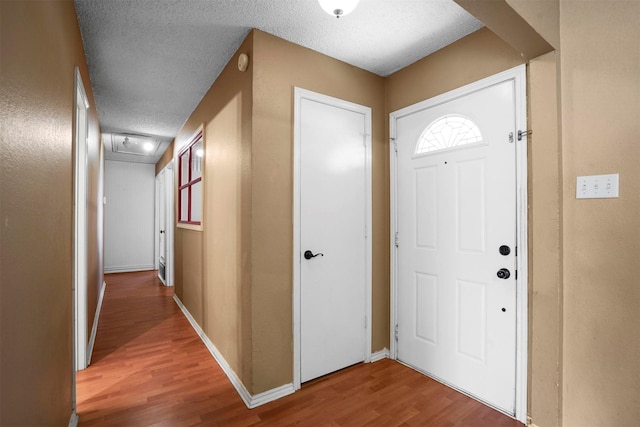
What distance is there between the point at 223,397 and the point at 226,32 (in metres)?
2.58

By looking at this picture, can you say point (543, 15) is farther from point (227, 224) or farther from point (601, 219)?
point (227, 224)

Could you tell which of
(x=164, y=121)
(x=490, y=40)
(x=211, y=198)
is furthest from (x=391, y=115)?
(x=164, y=121)

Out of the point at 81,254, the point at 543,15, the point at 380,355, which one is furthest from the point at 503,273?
the point at 81,254

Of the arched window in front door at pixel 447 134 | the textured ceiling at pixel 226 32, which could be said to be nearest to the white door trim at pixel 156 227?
the textured ceiling at pixel 226 32

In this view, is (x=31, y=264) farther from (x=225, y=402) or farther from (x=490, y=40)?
(x=490, y=40)

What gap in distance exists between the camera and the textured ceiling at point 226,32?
6.40 ft

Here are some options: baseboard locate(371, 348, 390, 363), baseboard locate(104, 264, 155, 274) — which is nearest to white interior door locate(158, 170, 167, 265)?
baseboard locate(104, 264, 155, 274)

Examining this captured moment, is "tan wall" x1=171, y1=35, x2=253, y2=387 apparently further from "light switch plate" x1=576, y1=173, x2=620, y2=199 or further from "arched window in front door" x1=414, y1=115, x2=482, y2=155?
"light switch plate" x1=576, y1=173, x2=620, y2=199

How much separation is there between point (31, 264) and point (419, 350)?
2.49 meters

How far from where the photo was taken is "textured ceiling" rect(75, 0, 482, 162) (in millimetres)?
1951

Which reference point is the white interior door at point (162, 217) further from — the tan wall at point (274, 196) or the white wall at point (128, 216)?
the tan wall at point (274, 196)

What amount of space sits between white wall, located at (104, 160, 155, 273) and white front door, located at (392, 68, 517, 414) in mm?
6554

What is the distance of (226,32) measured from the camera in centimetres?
223

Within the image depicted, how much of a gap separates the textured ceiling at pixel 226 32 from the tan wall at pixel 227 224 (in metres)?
0.21
